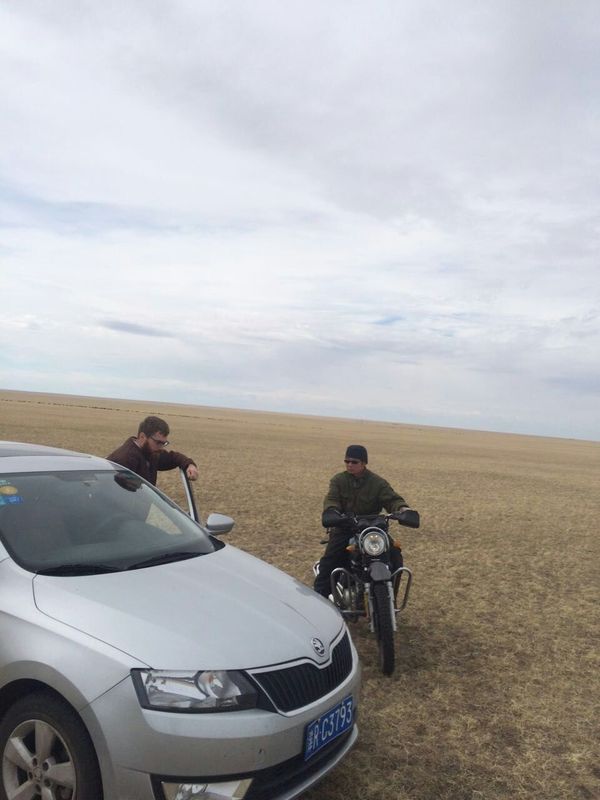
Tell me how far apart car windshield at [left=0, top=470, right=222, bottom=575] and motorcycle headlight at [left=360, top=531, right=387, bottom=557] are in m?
1.55

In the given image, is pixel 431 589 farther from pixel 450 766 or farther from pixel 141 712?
pixel 141 712

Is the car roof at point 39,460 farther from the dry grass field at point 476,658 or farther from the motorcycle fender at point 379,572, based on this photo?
the dry grass field at point 476,658

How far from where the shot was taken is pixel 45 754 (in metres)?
2.62

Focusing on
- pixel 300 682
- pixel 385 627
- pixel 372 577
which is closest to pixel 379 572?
pixel 372 577

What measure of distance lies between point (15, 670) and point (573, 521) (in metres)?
13.0

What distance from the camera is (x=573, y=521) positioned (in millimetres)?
13523

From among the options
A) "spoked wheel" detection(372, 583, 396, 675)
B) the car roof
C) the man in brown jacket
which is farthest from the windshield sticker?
"spoked wheel" detection(372, 583, 396, 675)

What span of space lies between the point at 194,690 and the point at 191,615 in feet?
1.28

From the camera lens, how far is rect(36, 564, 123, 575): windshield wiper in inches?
120

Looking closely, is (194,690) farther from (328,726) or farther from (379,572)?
(379,572)

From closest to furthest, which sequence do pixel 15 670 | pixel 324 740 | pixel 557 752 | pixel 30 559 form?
1. pixel 15 670
2. pixel 324 740
3. pixel 30 559
4. pixel 557 752

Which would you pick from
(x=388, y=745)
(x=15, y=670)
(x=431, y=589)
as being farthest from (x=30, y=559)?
(x=431, y=589)

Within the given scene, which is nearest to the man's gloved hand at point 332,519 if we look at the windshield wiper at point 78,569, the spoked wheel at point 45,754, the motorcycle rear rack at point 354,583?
the motorcycle rear rack at point 354,583

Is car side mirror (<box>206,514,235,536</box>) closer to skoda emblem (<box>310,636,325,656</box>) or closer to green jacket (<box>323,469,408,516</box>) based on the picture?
skoda emblem (<box>310,636,325,656</box>)
